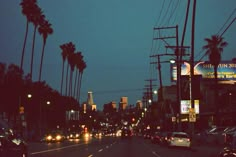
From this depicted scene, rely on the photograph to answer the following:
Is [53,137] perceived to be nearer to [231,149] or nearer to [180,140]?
[180,140]

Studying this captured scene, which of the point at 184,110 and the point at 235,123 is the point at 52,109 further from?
the point at 235,123

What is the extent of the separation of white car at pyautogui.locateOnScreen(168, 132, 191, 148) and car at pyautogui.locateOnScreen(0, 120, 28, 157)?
2857 centimetres

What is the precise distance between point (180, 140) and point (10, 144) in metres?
31.1

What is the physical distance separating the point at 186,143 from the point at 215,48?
25.6 meters

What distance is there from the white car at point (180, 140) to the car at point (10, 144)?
28.6 metres

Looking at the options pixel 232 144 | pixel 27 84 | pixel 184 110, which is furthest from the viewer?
pixel 27 84

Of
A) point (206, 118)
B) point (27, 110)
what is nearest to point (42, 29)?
point (27, 110)

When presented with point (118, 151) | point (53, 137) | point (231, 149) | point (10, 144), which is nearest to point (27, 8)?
point (53, 137)

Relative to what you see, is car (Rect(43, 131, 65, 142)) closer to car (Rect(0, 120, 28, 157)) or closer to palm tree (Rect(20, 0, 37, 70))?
palm tree (Rect(20, 0, 37, 70))

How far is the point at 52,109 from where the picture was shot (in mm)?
104375

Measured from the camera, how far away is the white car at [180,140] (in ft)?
150

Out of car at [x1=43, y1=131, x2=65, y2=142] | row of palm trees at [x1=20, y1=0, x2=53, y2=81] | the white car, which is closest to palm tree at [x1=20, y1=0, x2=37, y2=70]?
row of palm trees at [x1=20, y1=0, x2=53, y2=81]

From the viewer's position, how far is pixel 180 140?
153 feet

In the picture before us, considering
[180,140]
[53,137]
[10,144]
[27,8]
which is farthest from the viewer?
[53,137]
